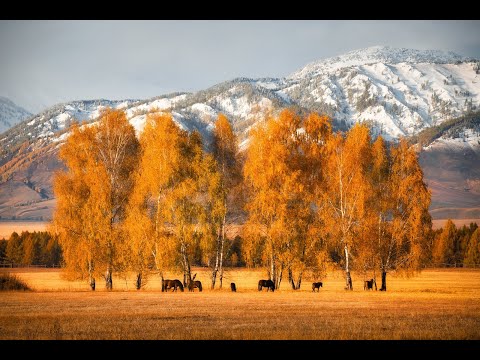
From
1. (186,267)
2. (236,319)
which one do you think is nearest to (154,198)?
(186,267)

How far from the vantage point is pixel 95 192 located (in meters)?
40.9

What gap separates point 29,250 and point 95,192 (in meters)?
63.9

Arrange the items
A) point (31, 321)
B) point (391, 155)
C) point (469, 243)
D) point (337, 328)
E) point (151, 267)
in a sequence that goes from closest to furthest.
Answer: point (337, 328) → point (31, 321) → point (151, 267) → point (391, 155) → point (469, 243)

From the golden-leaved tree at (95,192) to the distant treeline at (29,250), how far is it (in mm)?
57674

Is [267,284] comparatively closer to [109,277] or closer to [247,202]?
[247,202]

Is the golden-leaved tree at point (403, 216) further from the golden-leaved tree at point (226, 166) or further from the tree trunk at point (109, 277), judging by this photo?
the tree trunk at point (109, 277)

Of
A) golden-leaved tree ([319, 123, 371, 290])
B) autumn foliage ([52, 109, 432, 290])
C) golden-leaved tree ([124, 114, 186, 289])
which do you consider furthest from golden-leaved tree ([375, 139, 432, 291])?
golden-leaved tree ([124, 114, 186, 289])

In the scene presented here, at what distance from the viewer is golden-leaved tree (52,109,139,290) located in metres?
40.2

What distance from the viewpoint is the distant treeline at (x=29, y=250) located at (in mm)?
99188

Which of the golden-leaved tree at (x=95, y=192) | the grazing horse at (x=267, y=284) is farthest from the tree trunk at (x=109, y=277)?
the grazing horse at (x=267, y=284)
